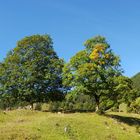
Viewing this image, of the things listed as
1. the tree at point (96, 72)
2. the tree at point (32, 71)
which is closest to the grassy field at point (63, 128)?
the tree at point (96, 72)

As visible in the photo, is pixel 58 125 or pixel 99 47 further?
pixel 99 47

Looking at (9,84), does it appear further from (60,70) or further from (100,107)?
(100,107)

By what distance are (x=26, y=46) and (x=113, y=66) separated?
1835 centimetres

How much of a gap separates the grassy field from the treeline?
20.6 ft

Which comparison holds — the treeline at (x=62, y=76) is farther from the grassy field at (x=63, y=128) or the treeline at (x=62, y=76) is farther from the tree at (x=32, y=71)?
the grassy field at (x=63, y=128)

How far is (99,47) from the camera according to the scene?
57.6 m

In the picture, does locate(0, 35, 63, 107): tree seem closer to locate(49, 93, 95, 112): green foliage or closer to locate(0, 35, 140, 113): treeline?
locate(0, 35, 140, 113): treeline

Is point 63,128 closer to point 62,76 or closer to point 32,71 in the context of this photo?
point 62,76

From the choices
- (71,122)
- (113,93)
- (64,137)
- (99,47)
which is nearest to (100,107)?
(113,93)

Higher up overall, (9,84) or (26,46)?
(26,46)

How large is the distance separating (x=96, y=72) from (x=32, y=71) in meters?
14.0

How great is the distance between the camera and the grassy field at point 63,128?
36.3 metres

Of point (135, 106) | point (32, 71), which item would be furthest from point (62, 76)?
point (135, 106)

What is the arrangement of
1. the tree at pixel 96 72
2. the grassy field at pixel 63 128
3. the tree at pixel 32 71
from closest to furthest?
1. the grassy field at pixel 63 128
2. the tree at pixel 96 72
3. the tree at pixel 32 71
